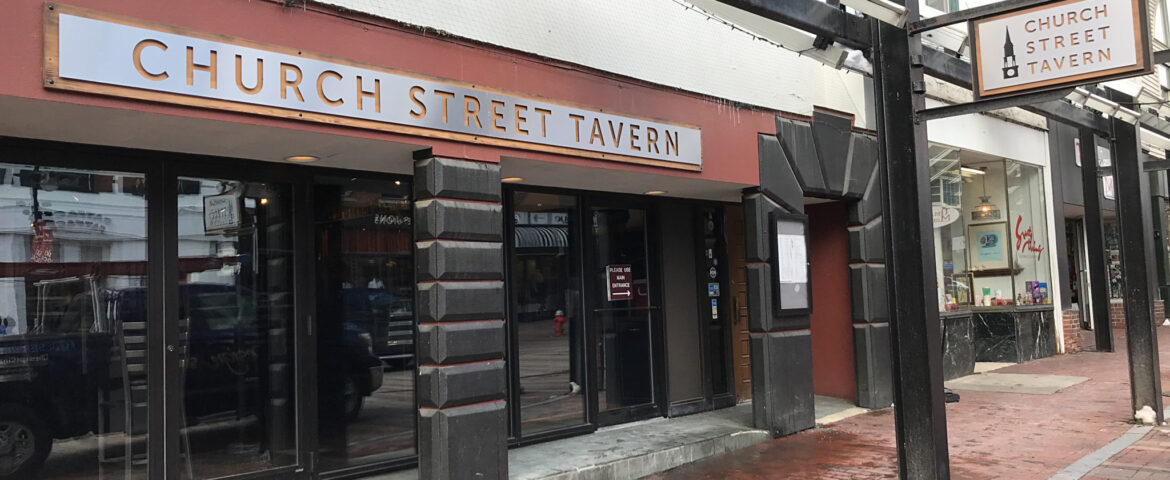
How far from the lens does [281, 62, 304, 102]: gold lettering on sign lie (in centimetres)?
504

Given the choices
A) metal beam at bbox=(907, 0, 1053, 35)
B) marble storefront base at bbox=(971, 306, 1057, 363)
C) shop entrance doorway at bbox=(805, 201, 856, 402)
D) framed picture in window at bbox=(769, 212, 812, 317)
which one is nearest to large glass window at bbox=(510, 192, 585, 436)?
framed picture in window at bbox=(769, 212, 812, 317)

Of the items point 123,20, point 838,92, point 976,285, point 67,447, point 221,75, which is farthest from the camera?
point 976,285

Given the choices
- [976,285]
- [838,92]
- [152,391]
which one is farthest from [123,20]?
[976,285]

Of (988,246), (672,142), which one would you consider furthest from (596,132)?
(988,246)

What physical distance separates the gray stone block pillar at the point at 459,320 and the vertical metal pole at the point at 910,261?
8.82ft

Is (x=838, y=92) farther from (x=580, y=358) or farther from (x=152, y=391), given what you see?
(x=152, y=391)

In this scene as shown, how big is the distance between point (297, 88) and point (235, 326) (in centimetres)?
196

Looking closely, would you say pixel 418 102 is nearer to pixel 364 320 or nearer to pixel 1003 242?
pixel 364 320

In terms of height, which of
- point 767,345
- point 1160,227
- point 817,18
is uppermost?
point 817,18

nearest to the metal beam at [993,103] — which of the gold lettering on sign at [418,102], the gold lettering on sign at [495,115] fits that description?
the gold lettering on sign at [495,115]

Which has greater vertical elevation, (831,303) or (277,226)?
(277,226)

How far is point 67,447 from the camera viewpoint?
17.4 ft

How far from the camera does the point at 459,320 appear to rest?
5.89 metres

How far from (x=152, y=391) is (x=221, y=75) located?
2201mm
